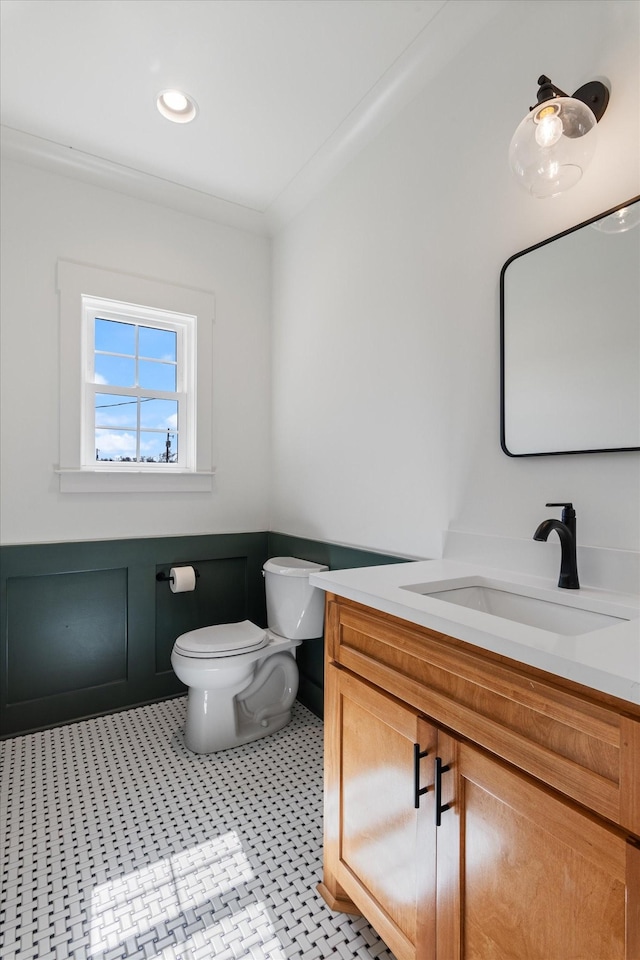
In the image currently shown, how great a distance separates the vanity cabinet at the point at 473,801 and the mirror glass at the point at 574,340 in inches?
27.2

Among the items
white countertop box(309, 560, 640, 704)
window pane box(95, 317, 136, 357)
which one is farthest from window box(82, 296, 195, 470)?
white countertop box(309, 560, 640, 704)

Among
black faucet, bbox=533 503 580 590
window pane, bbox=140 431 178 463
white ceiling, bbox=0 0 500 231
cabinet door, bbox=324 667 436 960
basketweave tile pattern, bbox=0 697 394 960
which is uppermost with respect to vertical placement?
white ceiling, bbox=0 0 500 231

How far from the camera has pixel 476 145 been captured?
1581 mm

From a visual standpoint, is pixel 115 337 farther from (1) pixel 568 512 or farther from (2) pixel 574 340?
(1) pixel 568 512

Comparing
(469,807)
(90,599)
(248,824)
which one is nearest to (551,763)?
(469,807)

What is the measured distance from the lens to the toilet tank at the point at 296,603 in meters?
2.25

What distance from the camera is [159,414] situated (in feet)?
8.84

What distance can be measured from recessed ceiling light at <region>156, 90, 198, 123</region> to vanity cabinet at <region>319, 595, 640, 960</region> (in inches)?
79.4

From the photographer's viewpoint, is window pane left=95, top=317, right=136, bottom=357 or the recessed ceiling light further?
window pane left=95, top=317, right=136, bottom=357

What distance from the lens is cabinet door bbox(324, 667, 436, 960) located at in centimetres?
97

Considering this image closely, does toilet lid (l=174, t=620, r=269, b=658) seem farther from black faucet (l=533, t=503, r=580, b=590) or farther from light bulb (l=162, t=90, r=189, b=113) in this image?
light bulb (l=162, t=90, r=189, b=113)

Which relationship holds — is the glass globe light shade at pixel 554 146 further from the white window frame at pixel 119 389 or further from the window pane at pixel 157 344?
the window pane at pixel 157 344

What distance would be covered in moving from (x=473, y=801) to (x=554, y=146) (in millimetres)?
1435

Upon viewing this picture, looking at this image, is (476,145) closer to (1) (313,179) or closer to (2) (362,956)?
Result: (1) (313,179)
